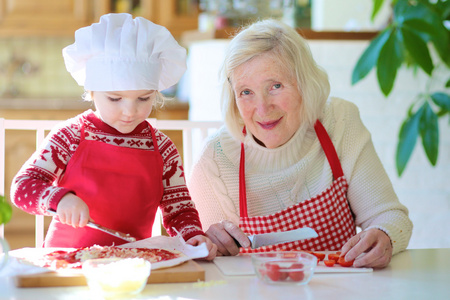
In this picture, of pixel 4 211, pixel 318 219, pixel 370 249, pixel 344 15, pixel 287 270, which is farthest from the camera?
pixel 344 15

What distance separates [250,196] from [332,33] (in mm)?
1372

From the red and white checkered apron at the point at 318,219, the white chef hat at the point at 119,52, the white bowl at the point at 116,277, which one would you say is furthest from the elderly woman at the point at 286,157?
the white bowl at the point at 116,277

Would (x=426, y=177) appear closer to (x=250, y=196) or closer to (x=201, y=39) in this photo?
(x=201, y=39)

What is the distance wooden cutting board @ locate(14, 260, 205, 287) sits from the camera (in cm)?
90

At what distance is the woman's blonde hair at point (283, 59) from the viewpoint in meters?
1.42

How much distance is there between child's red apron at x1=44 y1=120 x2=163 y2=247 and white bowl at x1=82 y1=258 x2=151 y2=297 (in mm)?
407

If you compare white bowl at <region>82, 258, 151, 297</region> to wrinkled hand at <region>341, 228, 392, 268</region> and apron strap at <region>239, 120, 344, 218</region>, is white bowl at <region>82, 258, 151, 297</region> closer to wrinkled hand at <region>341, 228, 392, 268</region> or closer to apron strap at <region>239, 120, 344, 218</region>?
wrinkled hand at <region>341, 228, 392, 268</region>

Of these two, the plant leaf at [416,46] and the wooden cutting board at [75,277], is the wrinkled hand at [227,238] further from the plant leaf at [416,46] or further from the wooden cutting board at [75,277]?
the plant leaf at [416,46]

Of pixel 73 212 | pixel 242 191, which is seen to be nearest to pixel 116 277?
pixel 73 212

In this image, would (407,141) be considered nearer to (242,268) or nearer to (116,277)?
(242,268)

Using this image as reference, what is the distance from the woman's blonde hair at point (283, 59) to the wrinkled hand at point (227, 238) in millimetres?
387

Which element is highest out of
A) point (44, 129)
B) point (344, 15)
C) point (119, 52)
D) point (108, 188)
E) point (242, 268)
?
point (344, 15)

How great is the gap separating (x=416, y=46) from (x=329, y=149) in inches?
19.4

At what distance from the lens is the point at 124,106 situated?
120cm
